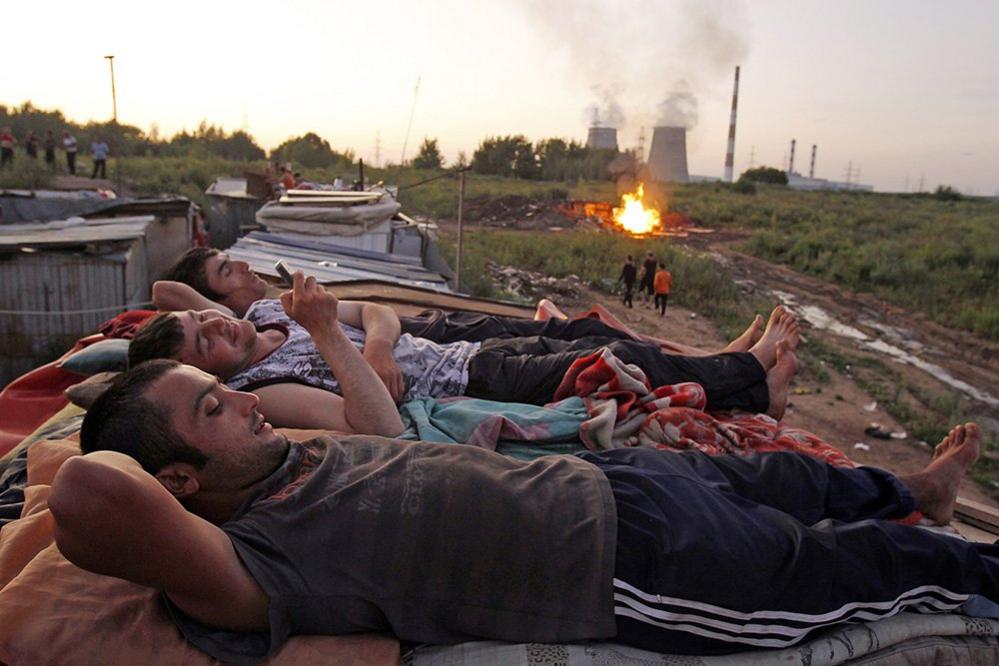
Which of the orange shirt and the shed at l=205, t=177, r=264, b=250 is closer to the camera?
the orange shirt

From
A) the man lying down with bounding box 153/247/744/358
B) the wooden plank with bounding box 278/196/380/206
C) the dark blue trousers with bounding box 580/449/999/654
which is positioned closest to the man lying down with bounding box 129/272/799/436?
the man lying down with bounding box 153/247/744/358

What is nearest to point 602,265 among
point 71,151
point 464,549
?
point 464,549

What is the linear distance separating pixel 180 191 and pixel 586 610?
80.5 feet

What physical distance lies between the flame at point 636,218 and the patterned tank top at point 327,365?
71.3 feet

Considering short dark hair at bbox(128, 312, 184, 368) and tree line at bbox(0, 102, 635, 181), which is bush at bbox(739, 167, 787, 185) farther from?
short dark hair at bbox(128, 312, 184, 368)

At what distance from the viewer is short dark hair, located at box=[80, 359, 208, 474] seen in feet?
5.93

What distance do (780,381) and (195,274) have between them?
3187mm

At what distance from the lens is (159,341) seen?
2697mm

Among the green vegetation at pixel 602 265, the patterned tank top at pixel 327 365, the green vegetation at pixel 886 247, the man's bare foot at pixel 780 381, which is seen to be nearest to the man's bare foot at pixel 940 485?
the man's bare foot at pixel 780 381

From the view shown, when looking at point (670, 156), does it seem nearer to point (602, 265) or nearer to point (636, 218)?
point (636, 218)

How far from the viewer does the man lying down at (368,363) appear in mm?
2748

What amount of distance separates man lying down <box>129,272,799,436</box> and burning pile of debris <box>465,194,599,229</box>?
84.7 ft

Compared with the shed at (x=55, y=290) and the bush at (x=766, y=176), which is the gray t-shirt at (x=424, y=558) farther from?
the bush at (x=766, y=176)

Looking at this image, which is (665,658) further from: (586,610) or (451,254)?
(451,254)
